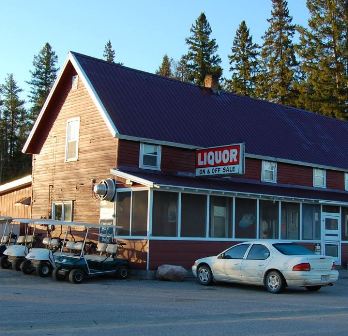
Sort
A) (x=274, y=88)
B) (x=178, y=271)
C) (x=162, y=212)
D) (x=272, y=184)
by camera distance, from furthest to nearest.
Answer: (x=274, y=88)
(x=272, y=184)
(x=162, y=212)
(x=178, y=271)

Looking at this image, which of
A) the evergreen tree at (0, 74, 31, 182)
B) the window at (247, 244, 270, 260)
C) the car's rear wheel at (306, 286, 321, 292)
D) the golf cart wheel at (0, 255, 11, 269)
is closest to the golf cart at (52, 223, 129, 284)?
the golf cart wheel at (0, 255, 11, 269)

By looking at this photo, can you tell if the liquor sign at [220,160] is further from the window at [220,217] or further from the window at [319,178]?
the window at [319,178]

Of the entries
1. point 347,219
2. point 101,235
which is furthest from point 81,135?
point 347,219

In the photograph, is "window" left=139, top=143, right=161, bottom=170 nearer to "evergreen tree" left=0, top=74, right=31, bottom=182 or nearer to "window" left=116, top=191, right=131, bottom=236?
"window" left=116, top=191, right=131, bottom=236

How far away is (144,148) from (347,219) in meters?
11.2

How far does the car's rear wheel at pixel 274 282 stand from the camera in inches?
644

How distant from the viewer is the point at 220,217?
75.5 feet

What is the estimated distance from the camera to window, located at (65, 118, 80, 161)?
25.4 metres

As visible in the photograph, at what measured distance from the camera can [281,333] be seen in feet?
33.4

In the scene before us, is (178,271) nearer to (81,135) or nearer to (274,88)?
(81,135)

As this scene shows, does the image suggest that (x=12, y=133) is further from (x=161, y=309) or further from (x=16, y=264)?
(x=161, y=309)

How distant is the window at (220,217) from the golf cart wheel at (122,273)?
4.33 metres

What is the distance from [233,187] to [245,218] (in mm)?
1330

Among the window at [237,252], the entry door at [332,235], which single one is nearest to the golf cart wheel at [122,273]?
the window at [237,252]
